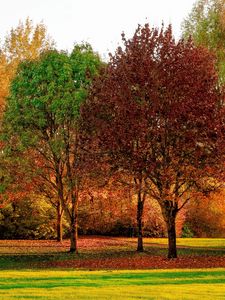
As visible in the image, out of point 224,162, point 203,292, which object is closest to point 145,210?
point 224,162

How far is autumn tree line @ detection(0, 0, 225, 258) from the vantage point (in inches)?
1153

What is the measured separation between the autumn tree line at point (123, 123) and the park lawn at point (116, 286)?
927 cm

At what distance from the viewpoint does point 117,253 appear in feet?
114

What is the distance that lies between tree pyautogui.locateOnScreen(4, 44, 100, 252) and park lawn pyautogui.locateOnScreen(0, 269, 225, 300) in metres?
14.3

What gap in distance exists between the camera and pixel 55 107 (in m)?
34.1

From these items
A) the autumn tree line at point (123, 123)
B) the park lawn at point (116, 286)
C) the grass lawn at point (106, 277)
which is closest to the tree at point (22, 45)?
the autumn tree line at point (123, 123)

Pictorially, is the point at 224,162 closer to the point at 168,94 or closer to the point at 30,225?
the point at 168,94

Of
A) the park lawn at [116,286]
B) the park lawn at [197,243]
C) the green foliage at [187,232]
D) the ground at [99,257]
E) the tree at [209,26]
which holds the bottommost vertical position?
the park lawn at [116,286]

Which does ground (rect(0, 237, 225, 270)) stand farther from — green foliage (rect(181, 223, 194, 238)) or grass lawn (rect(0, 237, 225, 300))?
green foliage (rect(181, 223, 194, 238))

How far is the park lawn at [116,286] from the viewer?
46.4 ft

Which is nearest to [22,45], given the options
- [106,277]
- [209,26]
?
[209,26]

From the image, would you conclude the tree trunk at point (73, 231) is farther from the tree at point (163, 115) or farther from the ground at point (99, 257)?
the tree at point (163, 115)

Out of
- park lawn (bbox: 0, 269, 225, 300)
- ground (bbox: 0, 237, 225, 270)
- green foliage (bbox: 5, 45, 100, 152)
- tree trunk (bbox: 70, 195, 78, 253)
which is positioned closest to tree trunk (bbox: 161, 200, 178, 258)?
ground (bbox: 0, 237, 225, 270)

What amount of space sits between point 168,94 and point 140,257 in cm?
874
